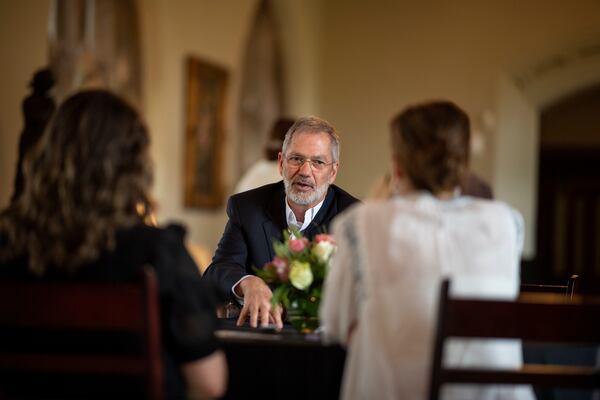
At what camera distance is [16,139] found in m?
7.64

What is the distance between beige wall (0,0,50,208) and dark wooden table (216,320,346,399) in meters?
4.92

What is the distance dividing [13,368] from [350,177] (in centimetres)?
1114

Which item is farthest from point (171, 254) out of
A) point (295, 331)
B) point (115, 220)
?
point (295, 331)

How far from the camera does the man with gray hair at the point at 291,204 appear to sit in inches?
176

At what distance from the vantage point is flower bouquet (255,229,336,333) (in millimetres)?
3389

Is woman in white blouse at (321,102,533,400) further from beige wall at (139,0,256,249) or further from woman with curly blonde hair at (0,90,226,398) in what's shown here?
beige wall at (139,0,256,249)

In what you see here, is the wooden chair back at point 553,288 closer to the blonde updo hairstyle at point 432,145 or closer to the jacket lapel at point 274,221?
the jacket lapel at point 274,221

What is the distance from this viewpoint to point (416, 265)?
9.00ft

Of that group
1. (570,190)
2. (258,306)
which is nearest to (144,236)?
(258,306)

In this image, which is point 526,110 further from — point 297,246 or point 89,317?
point 89,317

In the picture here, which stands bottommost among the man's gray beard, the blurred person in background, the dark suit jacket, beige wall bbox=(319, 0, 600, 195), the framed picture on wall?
the dark suit jacket

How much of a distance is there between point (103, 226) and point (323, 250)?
1105mm

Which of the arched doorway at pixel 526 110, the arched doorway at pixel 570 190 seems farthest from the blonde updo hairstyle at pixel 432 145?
the arched doorway at pixel 570 190

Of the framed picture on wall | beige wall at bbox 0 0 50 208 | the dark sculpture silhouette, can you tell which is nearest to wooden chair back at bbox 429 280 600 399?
the dark sculpture silhouette
